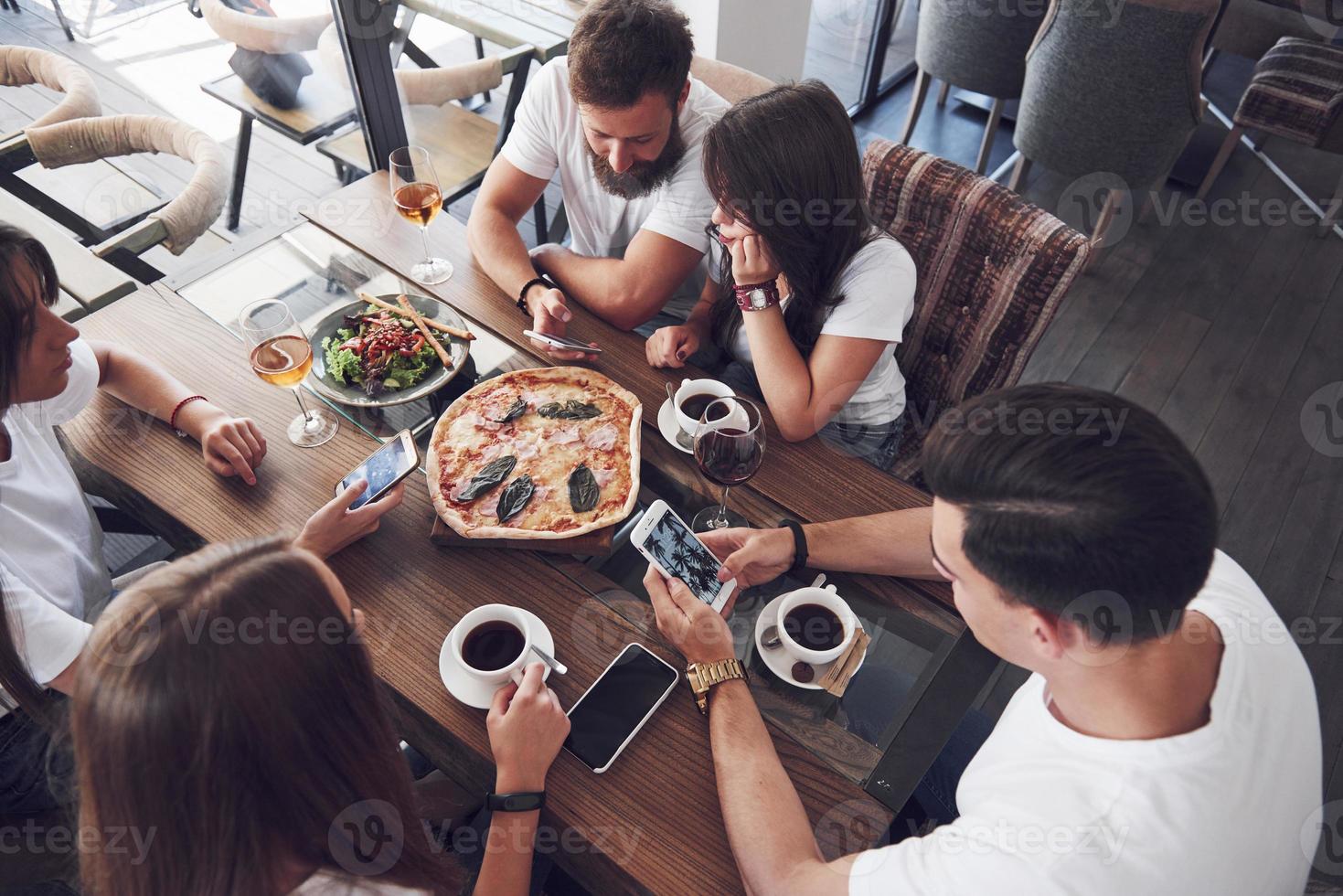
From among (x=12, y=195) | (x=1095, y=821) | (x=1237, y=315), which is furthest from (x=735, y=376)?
A: (x=1237, y=315)

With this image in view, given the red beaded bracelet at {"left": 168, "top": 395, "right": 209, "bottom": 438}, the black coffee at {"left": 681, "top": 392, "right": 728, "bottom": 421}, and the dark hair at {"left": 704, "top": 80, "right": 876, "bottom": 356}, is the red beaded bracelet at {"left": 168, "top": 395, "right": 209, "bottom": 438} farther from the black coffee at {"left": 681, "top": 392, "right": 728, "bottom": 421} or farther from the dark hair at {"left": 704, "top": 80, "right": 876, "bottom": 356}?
the dark hair at {"left": 704, "top": 80, "right": 876, "bottom": 356}

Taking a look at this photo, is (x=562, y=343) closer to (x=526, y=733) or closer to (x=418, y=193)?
(x=418, y=193)

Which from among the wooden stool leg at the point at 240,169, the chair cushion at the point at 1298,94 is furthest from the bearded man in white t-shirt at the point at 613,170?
the chair cushion at the point at 1298,94

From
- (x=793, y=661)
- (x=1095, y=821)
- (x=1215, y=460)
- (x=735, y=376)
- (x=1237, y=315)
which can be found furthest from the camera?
(x=1237, y=315)

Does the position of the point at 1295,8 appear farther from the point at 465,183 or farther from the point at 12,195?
the point at 12,195

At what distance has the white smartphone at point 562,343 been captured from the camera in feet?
5.27

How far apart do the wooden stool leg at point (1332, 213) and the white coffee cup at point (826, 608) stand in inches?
133

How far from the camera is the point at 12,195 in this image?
7.21 feet

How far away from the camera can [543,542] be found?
4.28 ft

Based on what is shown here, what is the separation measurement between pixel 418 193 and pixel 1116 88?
2.19 metres

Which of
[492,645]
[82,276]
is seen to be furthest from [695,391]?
[82,276]

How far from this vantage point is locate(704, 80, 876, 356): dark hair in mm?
1502

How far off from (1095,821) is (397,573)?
1.01 m

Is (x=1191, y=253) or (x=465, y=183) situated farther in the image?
(x=1191, y=253)
